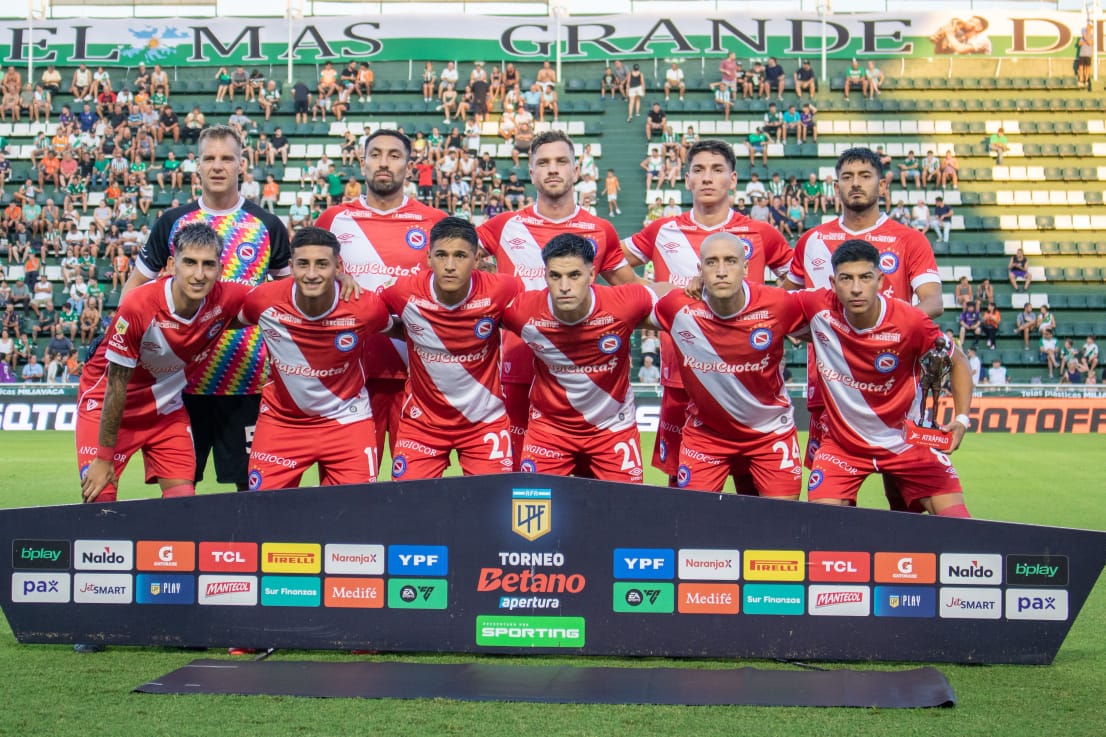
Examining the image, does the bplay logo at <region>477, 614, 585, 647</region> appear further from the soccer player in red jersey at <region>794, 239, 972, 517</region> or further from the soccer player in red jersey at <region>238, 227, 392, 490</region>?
the soccer player in red jersey at <region>794, 239, 972, 517</region>

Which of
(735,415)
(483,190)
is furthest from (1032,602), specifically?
(483,190)

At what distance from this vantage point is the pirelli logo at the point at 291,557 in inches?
230

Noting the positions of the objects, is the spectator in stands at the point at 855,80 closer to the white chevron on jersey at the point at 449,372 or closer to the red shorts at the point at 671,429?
the red shorts at the point at 671,429

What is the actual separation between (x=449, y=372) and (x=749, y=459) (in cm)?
175

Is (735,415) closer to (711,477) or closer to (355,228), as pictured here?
(711,477)

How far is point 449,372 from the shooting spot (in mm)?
6895

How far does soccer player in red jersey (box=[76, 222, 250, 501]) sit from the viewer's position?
6559mm

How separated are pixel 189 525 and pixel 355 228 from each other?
2516mm

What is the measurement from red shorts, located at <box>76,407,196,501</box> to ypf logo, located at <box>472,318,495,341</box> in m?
1.74

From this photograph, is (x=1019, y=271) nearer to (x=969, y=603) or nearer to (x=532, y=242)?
→ (x=532, y=242)

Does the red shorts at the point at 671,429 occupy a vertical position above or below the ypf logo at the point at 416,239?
below

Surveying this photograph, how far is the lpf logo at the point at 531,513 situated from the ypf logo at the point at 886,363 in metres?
2.08

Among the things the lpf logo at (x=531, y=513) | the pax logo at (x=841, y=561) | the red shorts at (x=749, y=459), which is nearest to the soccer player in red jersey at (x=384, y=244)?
the red shorts at (x=749, y=459)

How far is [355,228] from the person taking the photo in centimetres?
780
